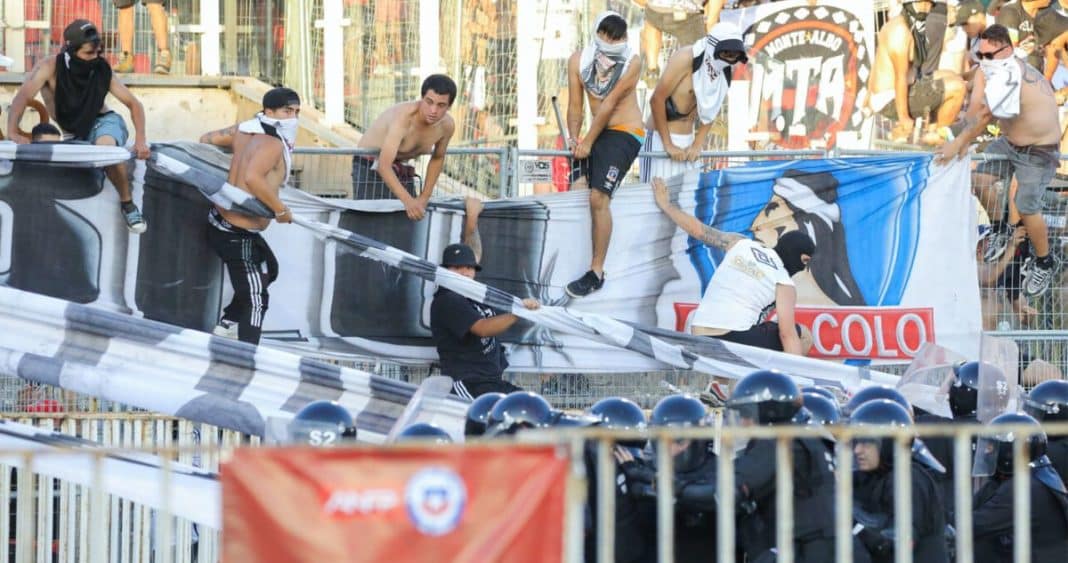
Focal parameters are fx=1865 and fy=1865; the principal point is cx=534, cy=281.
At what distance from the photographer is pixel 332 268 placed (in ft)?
37.3

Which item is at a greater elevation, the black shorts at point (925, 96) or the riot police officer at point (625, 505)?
the black shorts at point (925, 96)

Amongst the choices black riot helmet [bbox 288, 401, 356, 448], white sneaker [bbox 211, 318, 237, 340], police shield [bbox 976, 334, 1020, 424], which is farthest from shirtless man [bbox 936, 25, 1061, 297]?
black riot helmet [bbox 288, 401, 356, 448]

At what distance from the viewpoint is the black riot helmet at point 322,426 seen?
25.1 ft

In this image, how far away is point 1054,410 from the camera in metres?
8.53

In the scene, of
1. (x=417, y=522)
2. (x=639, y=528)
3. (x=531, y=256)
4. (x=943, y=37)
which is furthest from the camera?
(x=943, y=37)

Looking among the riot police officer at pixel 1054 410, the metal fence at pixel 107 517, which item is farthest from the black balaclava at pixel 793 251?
the metal fence at pixel 107 517

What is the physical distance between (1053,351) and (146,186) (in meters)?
5.82

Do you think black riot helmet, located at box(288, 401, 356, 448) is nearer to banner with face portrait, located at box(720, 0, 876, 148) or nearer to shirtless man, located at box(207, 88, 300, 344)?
shirtless man, located at box(207, 88, 300, 344)

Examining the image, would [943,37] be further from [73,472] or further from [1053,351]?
[73,472]

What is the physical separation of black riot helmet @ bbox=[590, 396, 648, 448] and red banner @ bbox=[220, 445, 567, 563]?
2.15m

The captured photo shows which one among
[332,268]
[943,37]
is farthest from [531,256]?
[943,37]

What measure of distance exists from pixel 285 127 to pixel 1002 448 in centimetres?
479

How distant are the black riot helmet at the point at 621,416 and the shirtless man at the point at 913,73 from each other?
9.05 m

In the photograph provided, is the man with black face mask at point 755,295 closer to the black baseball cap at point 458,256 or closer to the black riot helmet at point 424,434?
the black baseball cap at point 458,256
